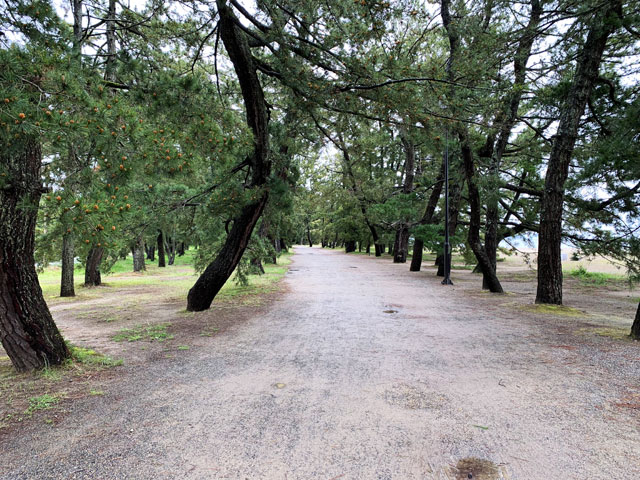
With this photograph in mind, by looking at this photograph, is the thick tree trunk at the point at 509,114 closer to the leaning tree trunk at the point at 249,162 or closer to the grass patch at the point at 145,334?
the leaning tree trunk at the point at 249,162

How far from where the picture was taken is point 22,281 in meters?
3.53

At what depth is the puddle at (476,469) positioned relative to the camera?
2045mm

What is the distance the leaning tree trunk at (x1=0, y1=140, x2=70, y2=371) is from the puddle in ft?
13.0

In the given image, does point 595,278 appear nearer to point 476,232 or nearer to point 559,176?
point 476,232

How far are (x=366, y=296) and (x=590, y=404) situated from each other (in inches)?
251

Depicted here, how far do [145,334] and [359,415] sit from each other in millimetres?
4008

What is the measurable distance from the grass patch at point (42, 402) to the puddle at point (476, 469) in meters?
3.16

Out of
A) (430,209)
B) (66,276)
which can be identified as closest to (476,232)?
(430,209)

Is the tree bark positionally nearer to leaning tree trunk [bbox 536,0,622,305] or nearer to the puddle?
leaning tree trunk [bbox 536,0,622,305]

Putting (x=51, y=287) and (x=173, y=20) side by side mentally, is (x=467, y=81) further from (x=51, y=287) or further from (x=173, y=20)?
(x=51, y=287)

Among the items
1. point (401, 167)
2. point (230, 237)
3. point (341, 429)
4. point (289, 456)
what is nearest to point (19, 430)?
point (289, 456)

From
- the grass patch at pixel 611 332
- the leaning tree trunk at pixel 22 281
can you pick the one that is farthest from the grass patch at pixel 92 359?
the grass patch at pixel 611 332

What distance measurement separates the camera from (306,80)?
5188mm

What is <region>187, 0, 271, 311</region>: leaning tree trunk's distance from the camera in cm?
574
